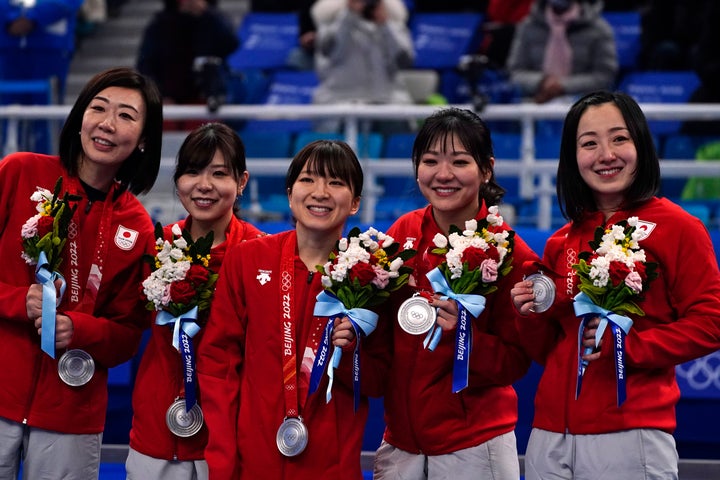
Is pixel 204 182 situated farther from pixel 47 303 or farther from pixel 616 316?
pixel 616 316

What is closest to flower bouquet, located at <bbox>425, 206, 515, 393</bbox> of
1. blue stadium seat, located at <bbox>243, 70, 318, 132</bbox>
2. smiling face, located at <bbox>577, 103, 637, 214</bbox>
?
smiling face, located at <bbox>577, 103, 637, 214</bbox>

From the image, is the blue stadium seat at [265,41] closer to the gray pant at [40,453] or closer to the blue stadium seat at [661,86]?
the blue stadium seat at [661,86]

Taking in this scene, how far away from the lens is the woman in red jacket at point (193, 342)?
389 centimetres

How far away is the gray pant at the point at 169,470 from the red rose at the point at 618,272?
1.51 metres

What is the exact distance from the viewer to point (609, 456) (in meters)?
3.54

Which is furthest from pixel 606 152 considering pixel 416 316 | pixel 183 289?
pixel 183 289

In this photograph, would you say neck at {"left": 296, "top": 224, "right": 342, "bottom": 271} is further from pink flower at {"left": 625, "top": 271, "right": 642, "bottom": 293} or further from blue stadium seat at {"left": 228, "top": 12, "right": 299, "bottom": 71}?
blue stadium seat at {"left": 228, "top": 12, "right": 299, "bottom": 71}

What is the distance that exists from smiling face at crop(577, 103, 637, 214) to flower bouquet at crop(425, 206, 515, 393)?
33 centimetres

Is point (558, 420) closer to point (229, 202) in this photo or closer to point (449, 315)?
point (449, 315)

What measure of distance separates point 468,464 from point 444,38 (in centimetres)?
745

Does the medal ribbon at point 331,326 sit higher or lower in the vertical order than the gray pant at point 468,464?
higher

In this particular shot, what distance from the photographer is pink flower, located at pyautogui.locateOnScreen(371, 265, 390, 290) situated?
3.62m

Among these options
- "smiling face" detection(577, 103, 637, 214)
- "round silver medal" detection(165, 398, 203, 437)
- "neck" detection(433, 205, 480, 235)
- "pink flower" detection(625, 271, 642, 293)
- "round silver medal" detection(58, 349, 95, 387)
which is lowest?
"round silver medal" detection(165, 398, 203, 437)

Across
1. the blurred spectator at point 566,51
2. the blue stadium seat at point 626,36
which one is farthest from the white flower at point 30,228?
the blue stadium seat at point 626,36
